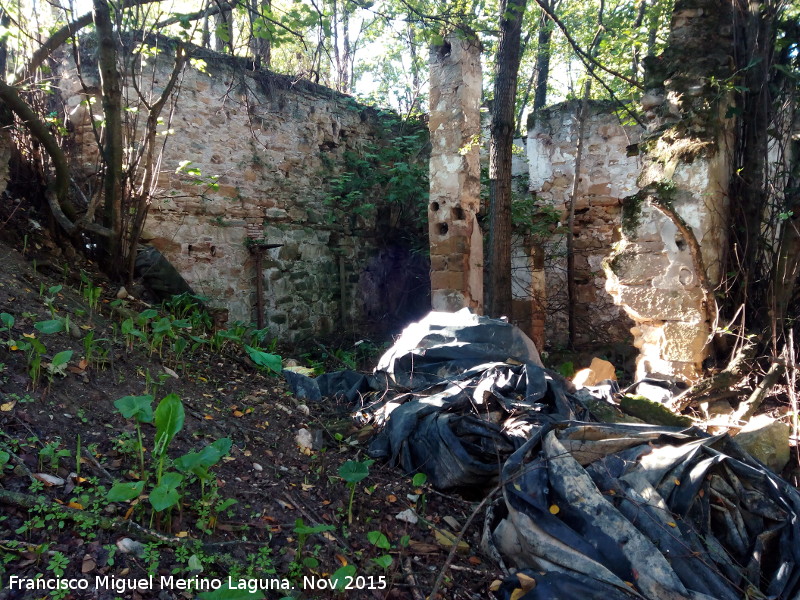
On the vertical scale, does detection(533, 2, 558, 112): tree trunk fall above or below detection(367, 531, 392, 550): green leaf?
above

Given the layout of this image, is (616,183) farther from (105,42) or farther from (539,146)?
(105,42)

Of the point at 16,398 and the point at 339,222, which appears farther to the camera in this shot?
the point at 339,222

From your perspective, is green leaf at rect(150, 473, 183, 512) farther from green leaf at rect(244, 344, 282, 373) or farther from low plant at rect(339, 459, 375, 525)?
green leaf at rect(244, 344, 282, 373)

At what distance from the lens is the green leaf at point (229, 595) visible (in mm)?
1551

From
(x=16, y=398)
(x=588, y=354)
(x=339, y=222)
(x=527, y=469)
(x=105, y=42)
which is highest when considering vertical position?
(x=105, y=42)

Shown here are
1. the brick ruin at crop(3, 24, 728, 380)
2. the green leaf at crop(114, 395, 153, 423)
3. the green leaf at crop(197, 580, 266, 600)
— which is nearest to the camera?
the green leaf at crop(197, 580, 266, 600)

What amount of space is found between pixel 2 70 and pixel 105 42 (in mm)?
1835

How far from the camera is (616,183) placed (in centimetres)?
770

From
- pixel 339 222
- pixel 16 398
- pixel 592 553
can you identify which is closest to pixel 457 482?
pixel 592 553

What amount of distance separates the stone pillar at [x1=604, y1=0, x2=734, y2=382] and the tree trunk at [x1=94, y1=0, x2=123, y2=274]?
388cm

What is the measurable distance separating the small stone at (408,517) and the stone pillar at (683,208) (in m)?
2.65

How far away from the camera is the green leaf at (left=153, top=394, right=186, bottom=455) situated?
84.5 inches

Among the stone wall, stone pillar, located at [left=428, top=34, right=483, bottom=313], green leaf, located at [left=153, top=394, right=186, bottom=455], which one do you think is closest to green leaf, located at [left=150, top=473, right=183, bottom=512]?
green leaf, located at [left=153, top=394, right=186, bottom=455]

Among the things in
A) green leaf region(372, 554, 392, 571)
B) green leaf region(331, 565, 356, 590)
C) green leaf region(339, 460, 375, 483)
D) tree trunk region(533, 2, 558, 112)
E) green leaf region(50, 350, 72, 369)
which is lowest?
green leaf region(372, 554, 392, 571)
